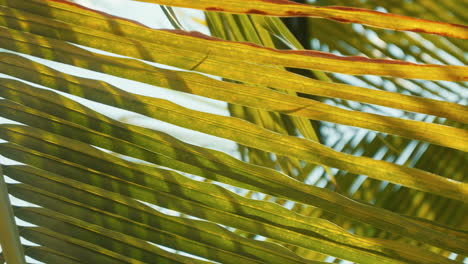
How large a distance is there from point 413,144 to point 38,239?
100cm

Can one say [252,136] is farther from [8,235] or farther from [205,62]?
[8,235]

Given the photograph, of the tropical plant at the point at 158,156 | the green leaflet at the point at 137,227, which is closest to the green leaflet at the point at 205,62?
the tropical plant at the point at 158,156

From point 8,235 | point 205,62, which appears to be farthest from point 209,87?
point 8,235

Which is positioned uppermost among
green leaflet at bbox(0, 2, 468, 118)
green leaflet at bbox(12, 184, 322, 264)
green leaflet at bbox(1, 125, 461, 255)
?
green leaflet at bbox(0, 2, 468, 118)

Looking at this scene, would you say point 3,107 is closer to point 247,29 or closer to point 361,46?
point 247,29

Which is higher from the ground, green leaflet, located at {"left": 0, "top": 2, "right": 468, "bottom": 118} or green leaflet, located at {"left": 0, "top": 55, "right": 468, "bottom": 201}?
green leaflet, located at {"left": 0, "top": 2, "right": 468, "bottom": 118}

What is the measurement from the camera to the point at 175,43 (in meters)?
0.42

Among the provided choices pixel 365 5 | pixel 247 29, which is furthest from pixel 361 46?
pixel 247 29

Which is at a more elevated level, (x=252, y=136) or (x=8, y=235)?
(x=252, y=136)

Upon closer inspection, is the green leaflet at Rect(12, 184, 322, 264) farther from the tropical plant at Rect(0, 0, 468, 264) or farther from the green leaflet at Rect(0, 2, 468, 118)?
the green leaflet at Rect(0, 2, 468, 118)

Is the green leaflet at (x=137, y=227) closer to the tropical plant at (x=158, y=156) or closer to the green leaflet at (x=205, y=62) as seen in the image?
the tropical plant at (x=158, y=156)

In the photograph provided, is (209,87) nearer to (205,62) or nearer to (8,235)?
(205,62)

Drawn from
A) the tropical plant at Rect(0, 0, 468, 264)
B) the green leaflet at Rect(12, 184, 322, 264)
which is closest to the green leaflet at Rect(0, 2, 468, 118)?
the tropical plant at Rect(0, 0, 468, 264)

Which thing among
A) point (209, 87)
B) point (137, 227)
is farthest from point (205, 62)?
point (137, 227)
